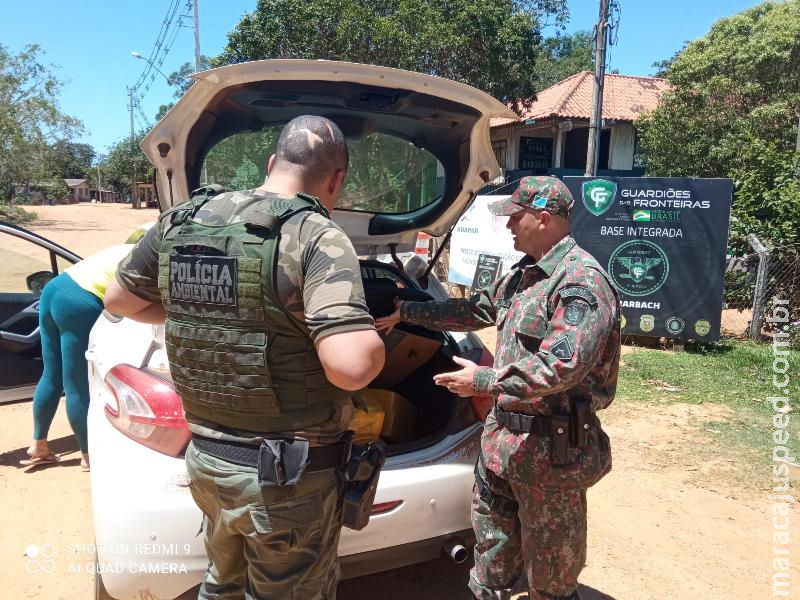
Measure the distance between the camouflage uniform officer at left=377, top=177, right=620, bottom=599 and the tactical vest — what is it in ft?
2.05

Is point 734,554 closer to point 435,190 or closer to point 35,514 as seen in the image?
point 435,190

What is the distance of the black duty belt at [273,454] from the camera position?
5.35 ft

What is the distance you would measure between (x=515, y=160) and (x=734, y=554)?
20748mm

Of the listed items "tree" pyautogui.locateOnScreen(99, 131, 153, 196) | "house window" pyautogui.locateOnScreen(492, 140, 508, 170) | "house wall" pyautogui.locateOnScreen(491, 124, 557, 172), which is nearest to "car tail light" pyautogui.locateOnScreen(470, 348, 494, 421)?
"house wall" pyautogui.locateOnScreen(491, 124, 557, 172)

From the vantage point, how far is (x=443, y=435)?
8.36 ft

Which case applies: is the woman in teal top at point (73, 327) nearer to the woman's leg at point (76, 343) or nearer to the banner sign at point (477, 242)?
the woman's leg at point (76, 343)

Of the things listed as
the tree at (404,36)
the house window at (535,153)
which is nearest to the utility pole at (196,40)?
the tree at (404,36)

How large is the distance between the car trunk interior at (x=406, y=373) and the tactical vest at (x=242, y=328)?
1077 millimetres

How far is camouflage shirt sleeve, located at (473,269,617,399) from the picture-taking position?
190 cm

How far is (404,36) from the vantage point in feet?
51.3

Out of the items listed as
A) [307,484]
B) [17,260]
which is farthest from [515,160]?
[307,484]

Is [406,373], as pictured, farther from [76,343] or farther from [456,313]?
[76,343]

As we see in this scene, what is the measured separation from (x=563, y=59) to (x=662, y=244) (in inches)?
1646

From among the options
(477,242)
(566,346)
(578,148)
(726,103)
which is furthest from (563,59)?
(566,346)
